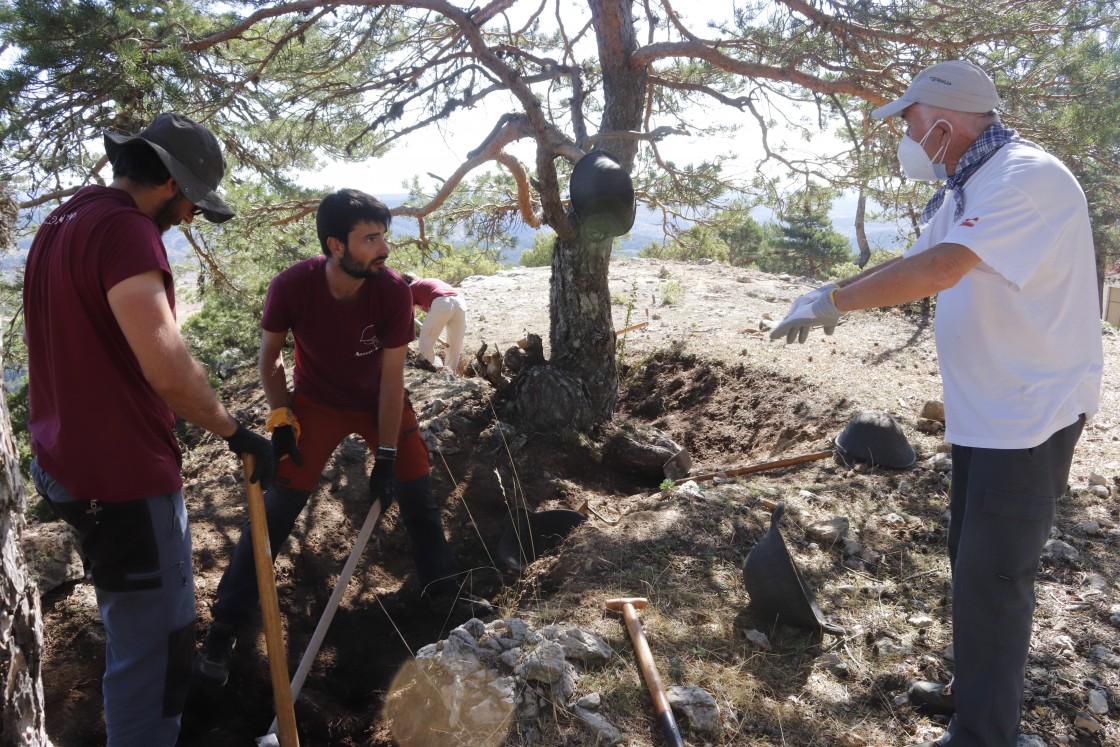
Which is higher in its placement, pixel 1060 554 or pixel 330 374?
pixel 330 374

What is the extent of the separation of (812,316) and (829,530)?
64.6 inches

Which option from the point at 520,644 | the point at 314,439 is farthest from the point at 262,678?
the point at 520,644

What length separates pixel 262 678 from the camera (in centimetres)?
287

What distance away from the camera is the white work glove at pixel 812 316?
77.2 inches

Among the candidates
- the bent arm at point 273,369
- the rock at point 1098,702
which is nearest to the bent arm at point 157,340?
the bent arm at point 273,369

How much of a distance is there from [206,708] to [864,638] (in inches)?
95.7

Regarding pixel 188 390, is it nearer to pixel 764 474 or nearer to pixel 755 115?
pixel 764 474

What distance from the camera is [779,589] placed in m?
2.63

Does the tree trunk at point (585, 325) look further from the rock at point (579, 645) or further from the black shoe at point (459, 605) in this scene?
the rock at point (579, 645)

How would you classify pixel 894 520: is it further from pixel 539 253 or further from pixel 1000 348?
pixel 539 253

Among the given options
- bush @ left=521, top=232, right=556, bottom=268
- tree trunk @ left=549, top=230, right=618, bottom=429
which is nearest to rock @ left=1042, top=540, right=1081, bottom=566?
tree trunk @ left=549, top=230, right=618, bottom=429

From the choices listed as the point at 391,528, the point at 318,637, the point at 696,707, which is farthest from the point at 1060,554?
the point at 391,528

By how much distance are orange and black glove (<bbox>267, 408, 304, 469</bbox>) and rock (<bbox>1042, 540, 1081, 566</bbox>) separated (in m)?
3.02

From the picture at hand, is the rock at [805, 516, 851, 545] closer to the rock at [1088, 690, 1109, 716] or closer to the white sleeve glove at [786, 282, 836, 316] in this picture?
the rock at [1088, 690, 1109, 716]
